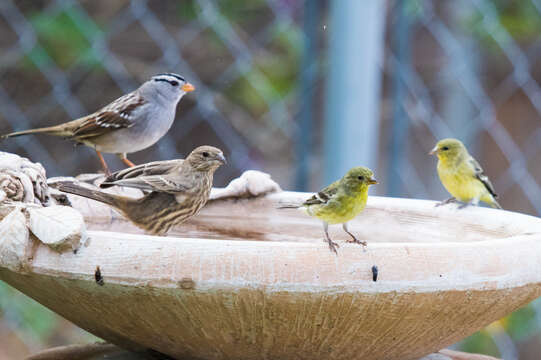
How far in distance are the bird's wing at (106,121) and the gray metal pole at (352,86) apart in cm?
76

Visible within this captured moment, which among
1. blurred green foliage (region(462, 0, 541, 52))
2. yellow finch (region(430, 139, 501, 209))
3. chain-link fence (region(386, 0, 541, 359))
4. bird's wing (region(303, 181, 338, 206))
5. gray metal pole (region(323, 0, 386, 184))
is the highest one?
blurred green foliage (region(462, 0, 541, 52))

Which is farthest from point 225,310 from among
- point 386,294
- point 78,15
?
point 78,15

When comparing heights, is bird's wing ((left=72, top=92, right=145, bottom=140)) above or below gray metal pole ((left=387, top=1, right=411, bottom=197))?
below

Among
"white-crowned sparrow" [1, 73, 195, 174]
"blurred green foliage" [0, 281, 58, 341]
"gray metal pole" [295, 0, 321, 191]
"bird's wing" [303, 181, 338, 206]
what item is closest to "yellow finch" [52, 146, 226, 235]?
"bird's wing" [303, 181, 338, 206]

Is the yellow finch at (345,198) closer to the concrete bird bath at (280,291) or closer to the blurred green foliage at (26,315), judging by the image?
the concrete bird bath at (280,291)

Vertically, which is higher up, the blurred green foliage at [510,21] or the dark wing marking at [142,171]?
the blurred green foliage at [510,21]

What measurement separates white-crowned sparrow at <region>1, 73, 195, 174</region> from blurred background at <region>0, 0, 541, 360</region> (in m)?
0.70

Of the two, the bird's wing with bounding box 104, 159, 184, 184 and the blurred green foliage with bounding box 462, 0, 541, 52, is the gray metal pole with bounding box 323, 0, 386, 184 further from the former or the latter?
the blurred green foliage with bounding box 462, 0, 541, 52

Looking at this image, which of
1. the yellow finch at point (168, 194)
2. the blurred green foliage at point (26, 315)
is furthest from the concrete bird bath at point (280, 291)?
the blurred green foliage at point (26, 315)

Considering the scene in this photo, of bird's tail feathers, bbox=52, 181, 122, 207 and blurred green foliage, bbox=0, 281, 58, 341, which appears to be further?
blurred green foliage, bbox=0, 281, 58, 341

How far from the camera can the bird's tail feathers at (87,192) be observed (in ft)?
5.13

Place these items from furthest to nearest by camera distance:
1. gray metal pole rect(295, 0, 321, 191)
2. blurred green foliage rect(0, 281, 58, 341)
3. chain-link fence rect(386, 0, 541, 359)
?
1. blurred green foliage rect(0, 281, 58, 341)
2. chain-link fence rect(386, 0, 541, 359)
3. gray metal pole rect(295, 0, 321, 191)

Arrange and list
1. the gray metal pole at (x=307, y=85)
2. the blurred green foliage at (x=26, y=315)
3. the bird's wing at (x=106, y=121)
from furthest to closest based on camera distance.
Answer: the blurred green foliage at (x=26, y=315) < the gray metal pole at (x=307, y=85) < the bird's wing at (x=106, y=121)

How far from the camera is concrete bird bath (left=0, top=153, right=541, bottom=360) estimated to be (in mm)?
1126
